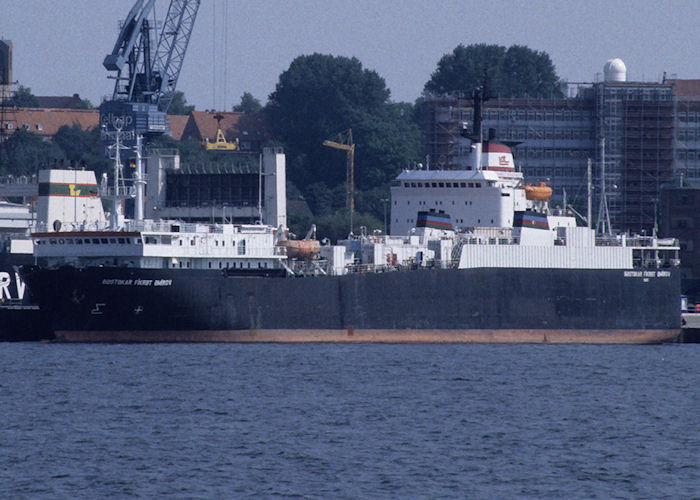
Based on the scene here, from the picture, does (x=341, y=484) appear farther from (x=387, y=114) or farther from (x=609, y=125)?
(x=387, y=114)

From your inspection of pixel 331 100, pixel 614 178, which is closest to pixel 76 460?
pixel 614 178

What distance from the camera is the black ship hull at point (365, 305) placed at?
62.9 meters

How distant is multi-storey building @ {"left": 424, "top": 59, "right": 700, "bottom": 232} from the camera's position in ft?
419

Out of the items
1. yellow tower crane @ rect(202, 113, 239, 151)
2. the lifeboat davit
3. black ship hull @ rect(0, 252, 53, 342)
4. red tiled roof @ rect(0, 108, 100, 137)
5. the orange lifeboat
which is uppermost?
red tiled roof @ rect(0, 108, 100, 137)

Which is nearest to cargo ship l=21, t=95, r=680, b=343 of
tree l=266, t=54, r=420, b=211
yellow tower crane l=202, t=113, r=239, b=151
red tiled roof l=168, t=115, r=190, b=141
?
tree l=266, t=54, r=420, b=211

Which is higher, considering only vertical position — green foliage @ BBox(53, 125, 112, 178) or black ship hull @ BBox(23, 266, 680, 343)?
green foliage @ BBox(53, 125, 112, 178)

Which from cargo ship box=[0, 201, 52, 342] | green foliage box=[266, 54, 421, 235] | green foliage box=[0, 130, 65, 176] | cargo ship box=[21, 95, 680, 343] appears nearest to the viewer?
cargo ship box=[21, 95, 680, 343]

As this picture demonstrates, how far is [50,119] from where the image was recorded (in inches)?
6486

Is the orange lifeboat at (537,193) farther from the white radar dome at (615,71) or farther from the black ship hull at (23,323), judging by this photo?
the white radar dome at (615,71)

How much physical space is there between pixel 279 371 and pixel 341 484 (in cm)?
1953

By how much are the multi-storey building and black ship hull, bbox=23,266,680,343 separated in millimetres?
52365

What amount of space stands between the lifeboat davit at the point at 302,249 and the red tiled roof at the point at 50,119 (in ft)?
311

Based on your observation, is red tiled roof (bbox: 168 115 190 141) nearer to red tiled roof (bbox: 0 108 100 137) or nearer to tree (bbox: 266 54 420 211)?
red tiled roof (bbox: 0 108 100 137)

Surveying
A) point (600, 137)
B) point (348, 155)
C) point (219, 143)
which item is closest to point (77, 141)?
point (219, 143)
